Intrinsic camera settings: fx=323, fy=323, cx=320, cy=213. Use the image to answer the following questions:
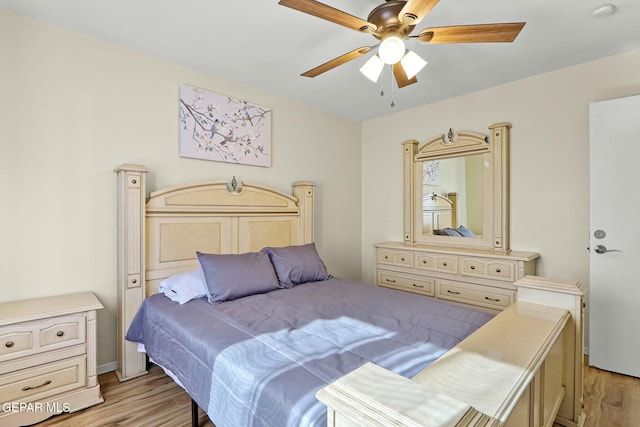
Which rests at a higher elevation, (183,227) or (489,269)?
(183,227)

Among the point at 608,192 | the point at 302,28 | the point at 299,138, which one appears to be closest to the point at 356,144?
the point at 299,138

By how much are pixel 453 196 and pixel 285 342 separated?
2685mm

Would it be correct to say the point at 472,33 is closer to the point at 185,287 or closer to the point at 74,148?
the point at 185,287

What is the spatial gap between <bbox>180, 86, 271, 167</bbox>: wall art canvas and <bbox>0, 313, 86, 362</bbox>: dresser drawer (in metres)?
1.47

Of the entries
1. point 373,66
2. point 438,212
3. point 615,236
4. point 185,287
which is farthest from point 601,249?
point 185,287

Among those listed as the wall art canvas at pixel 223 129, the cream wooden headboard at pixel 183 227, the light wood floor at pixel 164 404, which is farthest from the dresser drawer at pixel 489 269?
the wall art canvas at pixel 223 129

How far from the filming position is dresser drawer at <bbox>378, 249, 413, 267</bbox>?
3.50 metres

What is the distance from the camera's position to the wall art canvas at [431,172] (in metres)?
3.67

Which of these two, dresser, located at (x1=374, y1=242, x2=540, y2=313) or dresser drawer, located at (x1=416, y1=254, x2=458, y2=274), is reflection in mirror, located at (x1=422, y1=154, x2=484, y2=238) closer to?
dresser, located at (x1=374, y1=242, x2=540, y2=313)

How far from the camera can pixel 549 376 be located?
1.48 m

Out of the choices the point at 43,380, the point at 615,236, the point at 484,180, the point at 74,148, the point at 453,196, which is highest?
the point at 74,148

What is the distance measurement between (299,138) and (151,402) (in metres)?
2.76

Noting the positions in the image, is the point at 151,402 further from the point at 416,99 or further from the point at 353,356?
the point at 416,99

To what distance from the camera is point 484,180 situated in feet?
10.9
